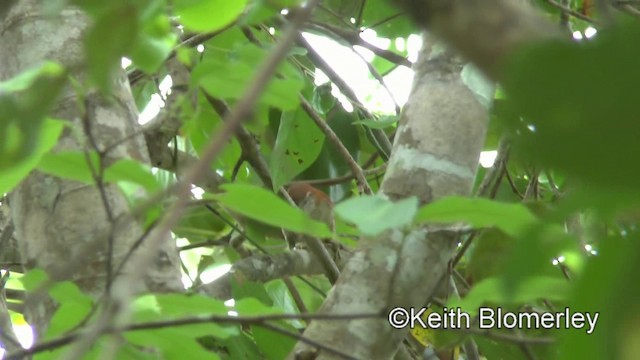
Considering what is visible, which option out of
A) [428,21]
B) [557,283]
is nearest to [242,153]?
[557,283]

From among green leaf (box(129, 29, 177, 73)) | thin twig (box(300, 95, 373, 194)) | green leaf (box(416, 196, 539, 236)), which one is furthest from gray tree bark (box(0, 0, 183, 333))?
green leaf (box(416, 196, 539, 236))

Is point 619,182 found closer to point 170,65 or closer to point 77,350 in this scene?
point 77,350

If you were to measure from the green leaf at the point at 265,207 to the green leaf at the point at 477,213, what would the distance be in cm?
8

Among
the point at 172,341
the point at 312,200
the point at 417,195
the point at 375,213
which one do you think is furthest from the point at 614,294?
the point at 312,200

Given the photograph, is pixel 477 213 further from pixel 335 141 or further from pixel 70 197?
pixel 335 141

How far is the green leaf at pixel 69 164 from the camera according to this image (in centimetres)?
76

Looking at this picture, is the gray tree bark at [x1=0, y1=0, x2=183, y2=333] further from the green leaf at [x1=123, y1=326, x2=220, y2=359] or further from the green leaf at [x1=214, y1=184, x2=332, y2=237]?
the green leaf at [x1=214, y1=184, x2=332, y2=237]

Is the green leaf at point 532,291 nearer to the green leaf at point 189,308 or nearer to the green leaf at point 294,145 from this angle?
the green leaf at point 189,308

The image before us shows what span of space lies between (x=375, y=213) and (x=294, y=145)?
0.98 m

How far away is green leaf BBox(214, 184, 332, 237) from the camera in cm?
66

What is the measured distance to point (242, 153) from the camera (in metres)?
1.62

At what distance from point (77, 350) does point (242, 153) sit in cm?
128

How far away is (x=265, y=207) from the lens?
0.67 m

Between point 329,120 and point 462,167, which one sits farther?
point 329,120
